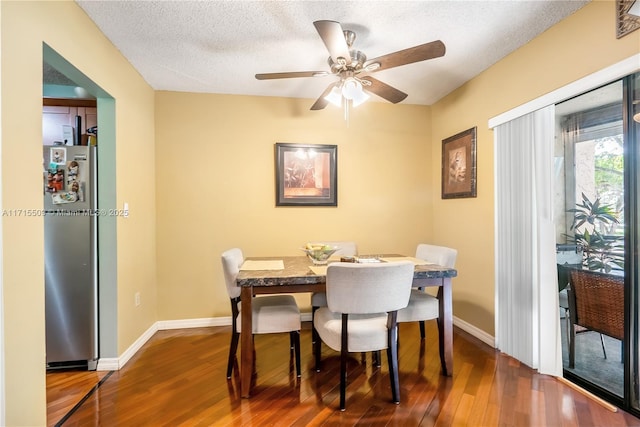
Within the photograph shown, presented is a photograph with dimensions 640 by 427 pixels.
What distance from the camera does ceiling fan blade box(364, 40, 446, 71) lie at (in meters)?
1.72

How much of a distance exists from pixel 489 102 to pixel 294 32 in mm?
1822

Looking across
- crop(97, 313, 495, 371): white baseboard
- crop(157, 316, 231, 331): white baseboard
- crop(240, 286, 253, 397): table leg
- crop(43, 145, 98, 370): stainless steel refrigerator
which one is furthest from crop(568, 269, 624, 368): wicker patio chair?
crop(43, 145, 98, 370): stainless steel refrigerator

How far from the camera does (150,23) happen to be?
207 centimetres

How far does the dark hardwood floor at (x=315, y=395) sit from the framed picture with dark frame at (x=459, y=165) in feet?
5.03

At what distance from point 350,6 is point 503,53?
4.71 ft

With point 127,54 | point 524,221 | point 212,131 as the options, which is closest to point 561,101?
point 524,221

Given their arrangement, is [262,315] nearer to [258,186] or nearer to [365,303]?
[365,303]

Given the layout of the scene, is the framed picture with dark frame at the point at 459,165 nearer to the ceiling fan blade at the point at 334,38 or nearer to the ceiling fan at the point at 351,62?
the ceiling fan at the point at 351,62

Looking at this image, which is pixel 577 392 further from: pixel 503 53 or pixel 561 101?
pixel 503 53

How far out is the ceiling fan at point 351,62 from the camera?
171 cm

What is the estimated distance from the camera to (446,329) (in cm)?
221

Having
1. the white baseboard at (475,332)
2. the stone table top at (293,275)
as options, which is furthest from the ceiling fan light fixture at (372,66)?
the white baseboard at (475,332)

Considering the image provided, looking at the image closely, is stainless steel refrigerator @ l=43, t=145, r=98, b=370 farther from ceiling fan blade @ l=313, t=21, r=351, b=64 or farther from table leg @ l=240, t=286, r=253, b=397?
ceiling fan blade @ l=313, t=21, r=351, b=64

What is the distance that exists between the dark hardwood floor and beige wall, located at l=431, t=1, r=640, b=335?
69 cm
